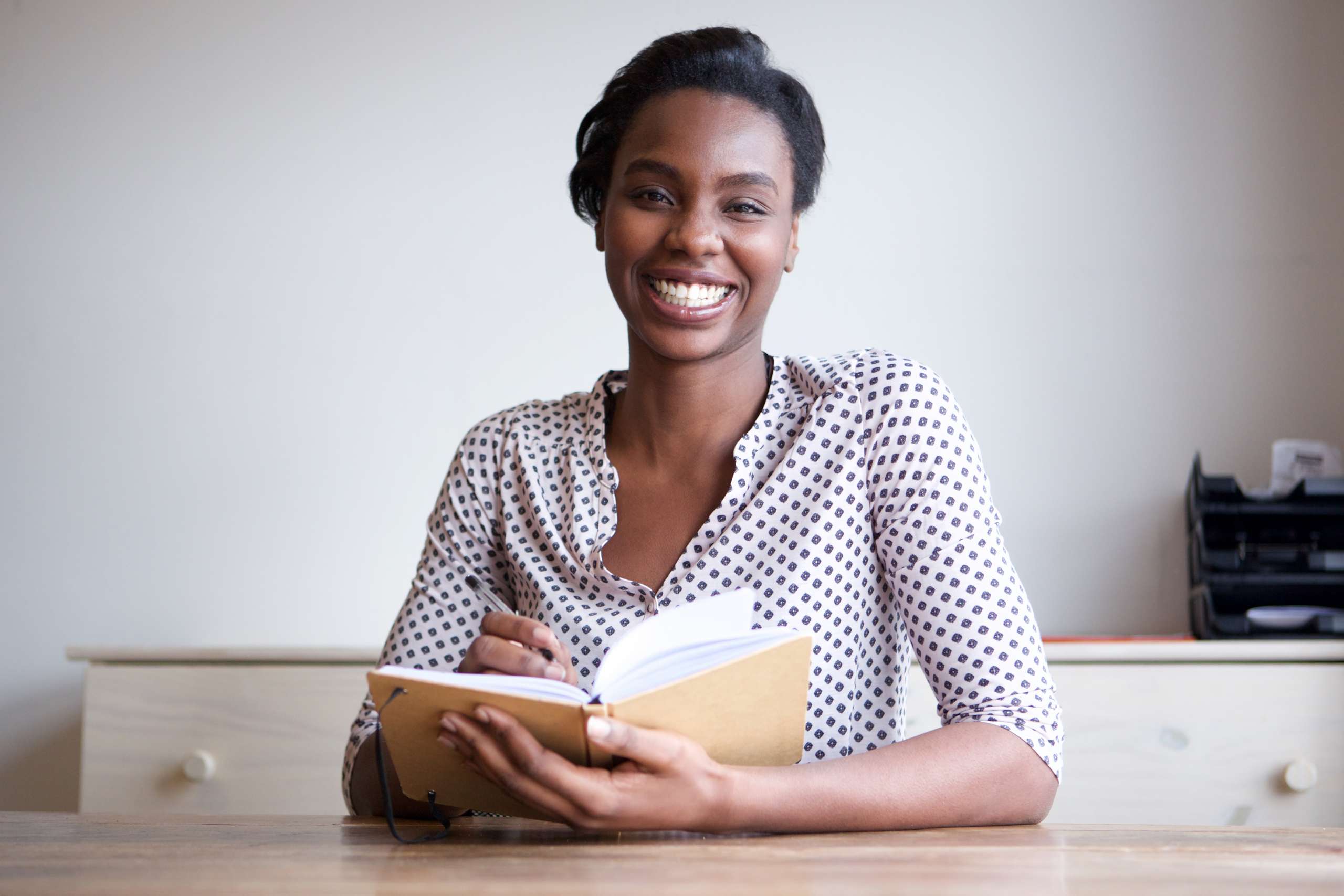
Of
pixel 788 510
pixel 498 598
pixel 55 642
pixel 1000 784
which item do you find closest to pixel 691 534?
pixel 788 510

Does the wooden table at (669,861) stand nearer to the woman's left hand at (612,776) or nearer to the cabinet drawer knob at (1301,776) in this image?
the woman's left hand at (612,776)

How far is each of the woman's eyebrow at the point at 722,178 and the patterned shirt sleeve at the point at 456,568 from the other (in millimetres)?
353

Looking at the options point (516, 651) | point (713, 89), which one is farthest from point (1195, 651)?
point (516, 651)

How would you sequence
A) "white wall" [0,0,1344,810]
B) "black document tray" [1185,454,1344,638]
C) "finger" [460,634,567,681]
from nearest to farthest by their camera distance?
"finger" [460,634,567,681] < "black document tray" [1185,454,1344,638] < "white wall" [0,0,1344,810]

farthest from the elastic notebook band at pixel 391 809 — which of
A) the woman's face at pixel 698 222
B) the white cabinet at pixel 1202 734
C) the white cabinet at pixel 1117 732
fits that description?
the white cabinet at pixel 1202 734

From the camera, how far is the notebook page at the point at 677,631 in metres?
0.84

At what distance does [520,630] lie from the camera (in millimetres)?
986

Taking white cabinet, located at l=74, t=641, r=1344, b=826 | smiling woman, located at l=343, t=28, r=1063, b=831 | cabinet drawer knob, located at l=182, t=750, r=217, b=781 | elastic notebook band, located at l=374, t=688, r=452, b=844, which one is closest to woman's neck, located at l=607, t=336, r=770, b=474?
smiling woman, located at l=343, t=28, r=1063, b=831

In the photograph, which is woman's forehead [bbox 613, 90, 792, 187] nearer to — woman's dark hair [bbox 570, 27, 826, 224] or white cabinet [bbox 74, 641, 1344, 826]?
woman's dark hair [bbox 570, 27, 826, 224]

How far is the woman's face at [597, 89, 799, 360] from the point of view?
127cm

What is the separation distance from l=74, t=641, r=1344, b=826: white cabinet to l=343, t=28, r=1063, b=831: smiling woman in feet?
1.89

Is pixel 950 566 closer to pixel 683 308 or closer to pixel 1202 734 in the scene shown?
pixel 683 308

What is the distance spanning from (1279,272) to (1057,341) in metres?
0.42

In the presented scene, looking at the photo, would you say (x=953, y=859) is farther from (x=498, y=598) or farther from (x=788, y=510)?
(x=498, y=598)
